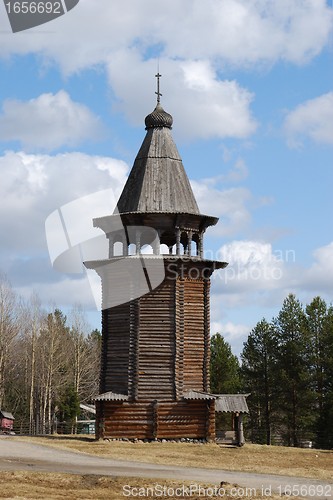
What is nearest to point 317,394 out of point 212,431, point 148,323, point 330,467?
point 212,431

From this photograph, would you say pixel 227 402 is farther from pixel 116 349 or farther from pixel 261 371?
pixel 261 371

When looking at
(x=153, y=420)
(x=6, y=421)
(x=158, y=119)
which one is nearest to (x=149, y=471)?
(x=153, y=420)

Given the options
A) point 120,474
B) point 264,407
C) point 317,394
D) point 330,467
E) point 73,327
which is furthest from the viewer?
point 73,327

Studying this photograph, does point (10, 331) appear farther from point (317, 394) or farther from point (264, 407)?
point (317, 394)

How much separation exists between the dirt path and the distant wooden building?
22.0 feet

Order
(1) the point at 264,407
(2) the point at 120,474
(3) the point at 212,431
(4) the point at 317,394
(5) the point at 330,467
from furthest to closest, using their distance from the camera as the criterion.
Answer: (1) the point at 264,407 < (4) the point at 317,394 < (3) the point at 212,431 < (5) the point at 330,467 < (2) the point at 120,474

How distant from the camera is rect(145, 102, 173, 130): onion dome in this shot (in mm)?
35719

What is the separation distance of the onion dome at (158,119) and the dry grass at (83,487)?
21384 mm

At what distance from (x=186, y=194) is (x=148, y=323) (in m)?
6.72

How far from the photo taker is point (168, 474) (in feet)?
64.4

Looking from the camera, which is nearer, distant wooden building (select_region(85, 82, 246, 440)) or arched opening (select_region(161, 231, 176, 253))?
distant wooden building (select_region(85, 82, 246, 440))

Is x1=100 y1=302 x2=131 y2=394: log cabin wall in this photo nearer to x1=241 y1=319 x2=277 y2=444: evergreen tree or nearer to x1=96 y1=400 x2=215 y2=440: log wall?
x1=96 y1=400 x2=215 y2=440: log wall

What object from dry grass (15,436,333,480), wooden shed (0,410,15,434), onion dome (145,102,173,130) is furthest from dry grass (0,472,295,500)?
wooden shed (0,410,15,434)

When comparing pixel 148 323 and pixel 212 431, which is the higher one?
pixel 148 323
